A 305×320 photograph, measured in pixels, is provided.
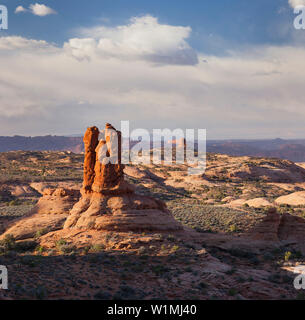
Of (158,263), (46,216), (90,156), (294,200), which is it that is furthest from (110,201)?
(294,200)

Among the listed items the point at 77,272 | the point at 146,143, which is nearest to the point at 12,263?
the point at 77,272

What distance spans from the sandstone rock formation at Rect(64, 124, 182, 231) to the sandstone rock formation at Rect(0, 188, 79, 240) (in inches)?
147

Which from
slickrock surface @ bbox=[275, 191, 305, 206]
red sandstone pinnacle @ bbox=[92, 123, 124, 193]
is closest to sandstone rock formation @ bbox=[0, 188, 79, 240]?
red sandstone pinnacle @ bbox=[92, 123, 124, 193]

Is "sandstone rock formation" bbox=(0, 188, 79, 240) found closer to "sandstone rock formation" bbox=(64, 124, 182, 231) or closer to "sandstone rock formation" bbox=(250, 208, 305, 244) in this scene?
"sandstone rock formation" bbox=(64, 124, 182, 231)

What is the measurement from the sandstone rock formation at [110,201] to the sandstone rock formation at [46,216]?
372 centimetres

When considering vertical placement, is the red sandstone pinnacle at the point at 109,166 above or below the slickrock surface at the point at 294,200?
above

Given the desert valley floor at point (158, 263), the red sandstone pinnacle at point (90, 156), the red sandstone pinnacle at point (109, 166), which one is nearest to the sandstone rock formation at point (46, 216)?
the desert valley floor at point (158, 263)

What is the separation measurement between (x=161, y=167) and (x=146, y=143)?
330ft

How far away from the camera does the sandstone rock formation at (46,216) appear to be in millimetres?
25172

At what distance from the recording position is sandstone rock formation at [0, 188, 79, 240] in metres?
25.2

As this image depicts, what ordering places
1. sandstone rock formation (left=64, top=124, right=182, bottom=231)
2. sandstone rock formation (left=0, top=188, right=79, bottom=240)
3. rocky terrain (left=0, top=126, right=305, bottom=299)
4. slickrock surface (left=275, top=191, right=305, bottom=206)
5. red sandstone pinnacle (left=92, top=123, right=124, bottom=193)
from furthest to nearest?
slickrock surface (left=275, top=191, right=305, bottom=206) < sandstone rock formation (left=0, top=188, right=79, bottom=240) < red sandstone pinnacle (left=92, top=123, right=124, bottom=193) < sandstone rock formation (left=64, top=124, right=182, bottom=231) < rocky terrain (left=0, top=126, right=305, bottom=299)

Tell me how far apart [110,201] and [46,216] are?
8427 millimetres

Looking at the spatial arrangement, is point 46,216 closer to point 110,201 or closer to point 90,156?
point 90,156

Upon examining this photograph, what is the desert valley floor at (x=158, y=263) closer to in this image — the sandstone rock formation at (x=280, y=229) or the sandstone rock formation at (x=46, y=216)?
the sandstone rock formation at (x=280, y=229)
